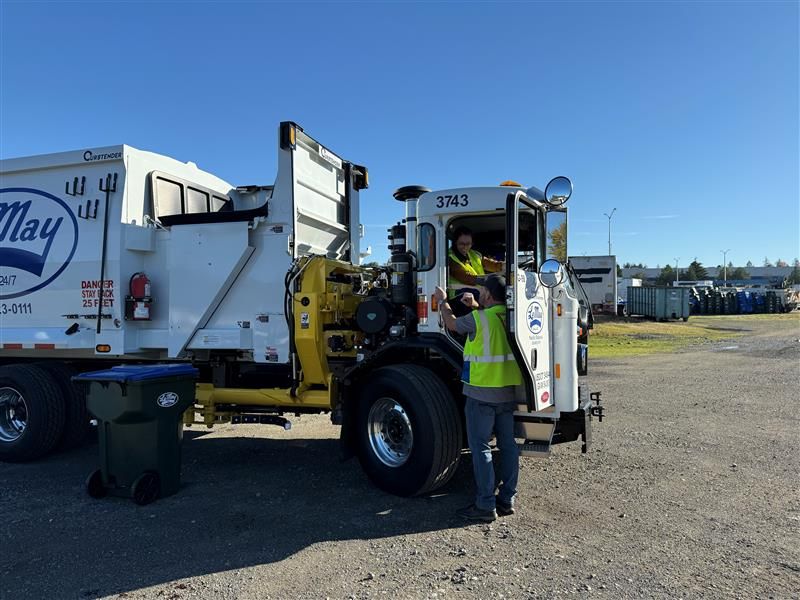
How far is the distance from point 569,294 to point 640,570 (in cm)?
236

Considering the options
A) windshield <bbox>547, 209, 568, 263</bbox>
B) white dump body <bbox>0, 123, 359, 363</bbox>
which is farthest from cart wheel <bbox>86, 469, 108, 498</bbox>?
windshield <bbox>547, 209, 568, 263</bbox>

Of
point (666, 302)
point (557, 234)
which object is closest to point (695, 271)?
point (666, 302)

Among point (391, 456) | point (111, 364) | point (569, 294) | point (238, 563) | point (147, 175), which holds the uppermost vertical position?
point (147, 175)

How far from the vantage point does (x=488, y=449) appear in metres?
4.77

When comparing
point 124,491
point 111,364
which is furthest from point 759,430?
point 111,364

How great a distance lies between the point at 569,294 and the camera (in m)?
5.40

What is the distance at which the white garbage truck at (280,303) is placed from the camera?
5109mm

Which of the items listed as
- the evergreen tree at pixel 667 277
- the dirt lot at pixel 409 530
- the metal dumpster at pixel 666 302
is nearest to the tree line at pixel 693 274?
the evergreen tree at pixel 667 277

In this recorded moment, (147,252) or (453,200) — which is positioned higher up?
(453,200)

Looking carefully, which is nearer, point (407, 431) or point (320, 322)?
point (407, 431)

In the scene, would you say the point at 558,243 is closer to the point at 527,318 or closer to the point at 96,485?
the point at 527,318

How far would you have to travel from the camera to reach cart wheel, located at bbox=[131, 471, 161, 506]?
16.8 ft

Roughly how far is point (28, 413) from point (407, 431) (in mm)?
4329

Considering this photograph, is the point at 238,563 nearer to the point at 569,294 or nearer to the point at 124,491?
the point at 124,491
